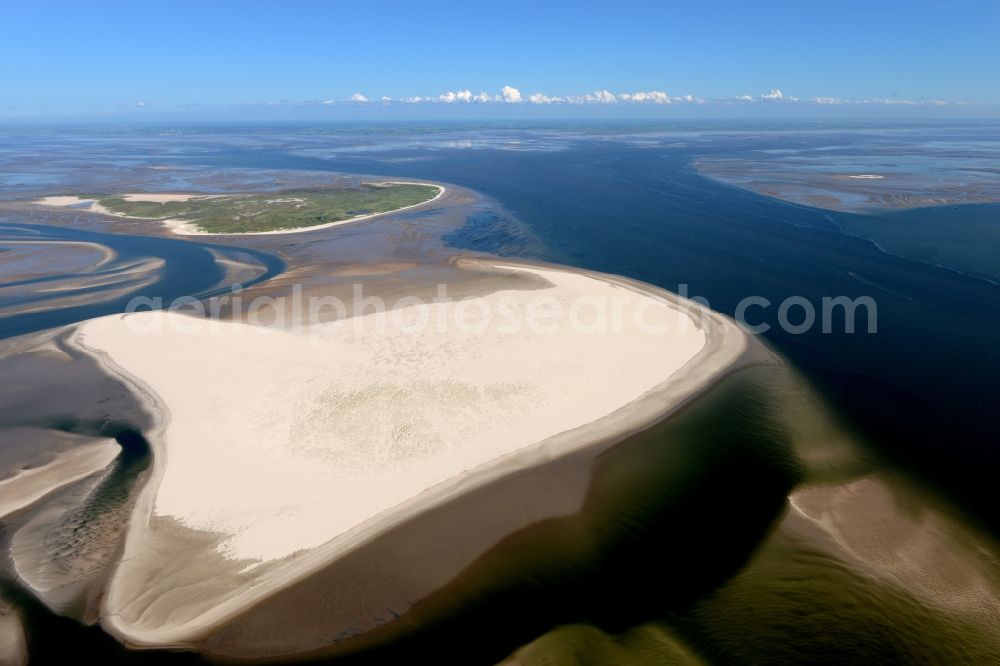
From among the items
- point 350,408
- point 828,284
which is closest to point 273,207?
point 350,408

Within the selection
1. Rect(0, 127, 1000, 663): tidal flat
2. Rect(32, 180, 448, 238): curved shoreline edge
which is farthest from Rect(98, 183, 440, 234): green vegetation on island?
Rect(0, 127, 1000, 663): tidal flat

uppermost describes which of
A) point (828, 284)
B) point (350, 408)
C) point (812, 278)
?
point (812, 278)

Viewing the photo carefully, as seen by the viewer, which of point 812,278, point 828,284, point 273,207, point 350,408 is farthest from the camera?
point 273,207

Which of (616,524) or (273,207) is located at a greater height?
(273,207)

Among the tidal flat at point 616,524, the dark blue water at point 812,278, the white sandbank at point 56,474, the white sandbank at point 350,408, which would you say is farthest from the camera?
the dark blue water at point 812,278

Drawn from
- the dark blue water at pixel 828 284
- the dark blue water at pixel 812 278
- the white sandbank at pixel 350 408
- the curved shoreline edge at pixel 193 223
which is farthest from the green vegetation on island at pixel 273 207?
the white sandbank at pixel 350 408

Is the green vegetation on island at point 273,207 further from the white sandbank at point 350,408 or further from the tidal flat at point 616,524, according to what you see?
the white sandbank at point 350,408

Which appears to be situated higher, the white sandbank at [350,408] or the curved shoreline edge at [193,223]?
the curved shoreline edge at [193,223]

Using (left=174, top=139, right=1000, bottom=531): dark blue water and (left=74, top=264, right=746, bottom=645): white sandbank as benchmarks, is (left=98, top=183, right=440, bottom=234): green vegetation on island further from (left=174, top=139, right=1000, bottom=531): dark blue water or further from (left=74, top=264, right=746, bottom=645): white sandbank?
(left=74, top=264, right=746, bottom=645): white sandbank

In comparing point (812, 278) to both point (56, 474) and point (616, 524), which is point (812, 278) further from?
point (56, 474)
